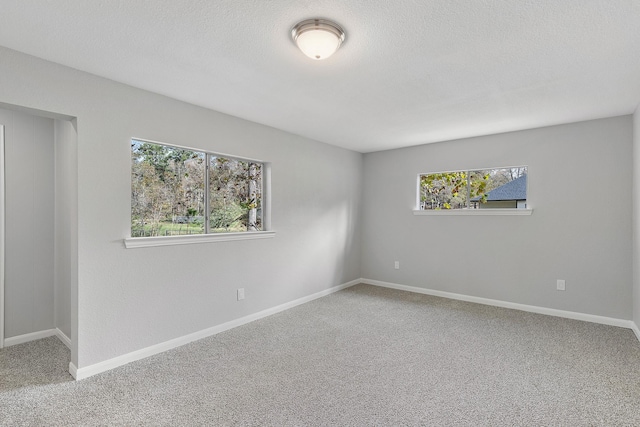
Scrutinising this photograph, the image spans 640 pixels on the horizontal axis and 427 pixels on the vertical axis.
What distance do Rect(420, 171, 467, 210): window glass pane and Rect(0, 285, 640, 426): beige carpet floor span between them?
1.80 m

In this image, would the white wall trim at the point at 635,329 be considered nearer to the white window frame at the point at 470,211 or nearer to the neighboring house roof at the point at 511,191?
the white window frame at the point at 470,211

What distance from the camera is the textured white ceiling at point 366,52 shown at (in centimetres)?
169

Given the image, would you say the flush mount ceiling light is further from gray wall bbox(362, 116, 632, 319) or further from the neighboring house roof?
the neighboring house roof

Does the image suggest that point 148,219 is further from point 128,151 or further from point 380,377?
point 380,377

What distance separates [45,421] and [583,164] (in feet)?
17.3

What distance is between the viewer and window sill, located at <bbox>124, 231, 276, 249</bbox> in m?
2.71

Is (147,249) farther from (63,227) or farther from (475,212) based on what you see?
(475,212)

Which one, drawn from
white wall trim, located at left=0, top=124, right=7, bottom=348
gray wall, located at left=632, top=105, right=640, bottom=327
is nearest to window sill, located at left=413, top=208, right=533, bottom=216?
gray wall, located at left=632, top=105, right=640, bottom=327

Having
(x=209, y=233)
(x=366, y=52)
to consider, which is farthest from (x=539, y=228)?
(x=209, y=233)

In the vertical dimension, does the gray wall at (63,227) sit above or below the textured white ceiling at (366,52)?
below

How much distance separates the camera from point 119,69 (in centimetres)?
239

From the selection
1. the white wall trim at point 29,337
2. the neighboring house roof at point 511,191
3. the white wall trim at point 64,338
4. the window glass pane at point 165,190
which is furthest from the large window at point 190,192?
the neighboring house roof at point 511,191

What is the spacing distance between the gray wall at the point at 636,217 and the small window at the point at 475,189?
1.01 meters

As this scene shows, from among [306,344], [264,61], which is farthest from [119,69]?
[306,344]
